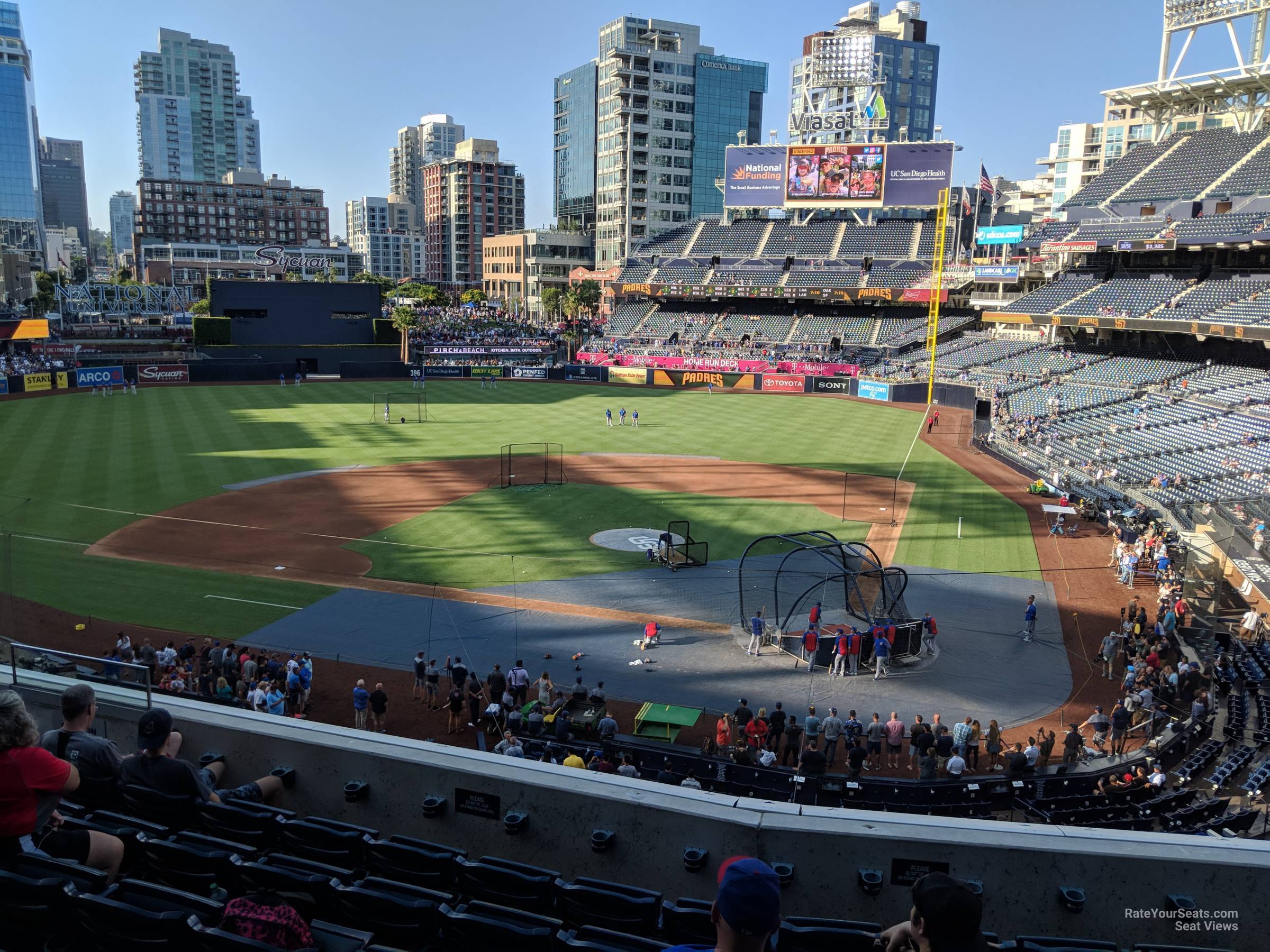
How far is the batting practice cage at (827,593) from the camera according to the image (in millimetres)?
21734

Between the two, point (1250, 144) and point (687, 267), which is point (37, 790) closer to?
point (1250, 144)

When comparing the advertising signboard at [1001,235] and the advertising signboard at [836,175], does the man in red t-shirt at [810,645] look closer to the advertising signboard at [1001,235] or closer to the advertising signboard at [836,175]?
the advertising signboard at [1001,235]

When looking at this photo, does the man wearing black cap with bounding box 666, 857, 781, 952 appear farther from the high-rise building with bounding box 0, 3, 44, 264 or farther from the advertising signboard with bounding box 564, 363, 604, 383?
the high-rise building with bounding box 0, 3, 44, 264

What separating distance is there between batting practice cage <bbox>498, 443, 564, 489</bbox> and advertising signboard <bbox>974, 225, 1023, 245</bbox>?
50.5 metres

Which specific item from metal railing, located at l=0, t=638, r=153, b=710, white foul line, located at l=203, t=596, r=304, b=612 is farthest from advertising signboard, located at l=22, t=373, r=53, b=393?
metal railing, located at l=0, t=638, r=153, b=710

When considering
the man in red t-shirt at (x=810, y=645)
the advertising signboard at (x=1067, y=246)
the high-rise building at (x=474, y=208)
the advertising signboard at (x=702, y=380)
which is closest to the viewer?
the man in red t-shirt at (x=810, y=645)

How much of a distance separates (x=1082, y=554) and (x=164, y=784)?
30.4 m

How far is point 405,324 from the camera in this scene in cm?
9012

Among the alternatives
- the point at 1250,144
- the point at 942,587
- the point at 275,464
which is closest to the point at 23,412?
the point at 275,464

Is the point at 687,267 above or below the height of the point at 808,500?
above

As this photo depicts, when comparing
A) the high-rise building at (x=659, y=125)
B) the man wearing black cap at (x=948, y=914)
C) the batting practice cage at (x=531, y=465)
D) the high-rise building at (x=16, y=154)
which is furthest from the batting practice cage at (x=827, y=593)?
the high-rise building at (x=16, y=154)

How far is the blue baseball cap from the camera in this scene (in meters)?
3.52

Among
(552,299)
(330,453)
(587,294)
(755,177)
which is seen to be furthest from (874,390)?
(552,299)

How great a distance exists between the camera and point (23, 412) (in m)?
52.9
